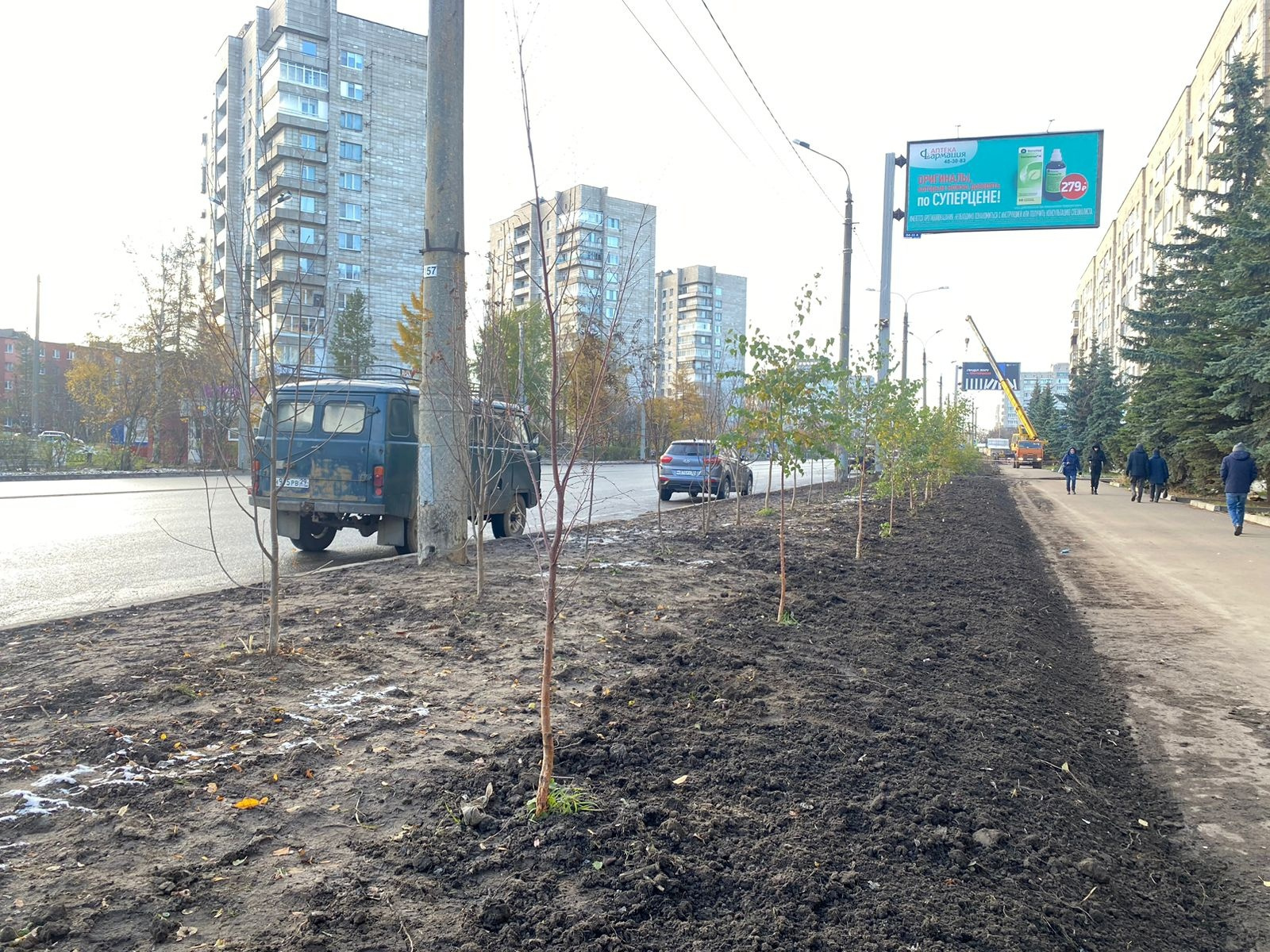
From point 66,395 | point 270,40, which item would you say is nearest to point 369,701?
point 270,40

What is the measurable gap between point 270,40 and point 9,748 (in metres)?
61.8

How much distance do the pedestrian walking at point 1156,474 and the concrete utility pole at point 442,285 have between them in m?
22.2

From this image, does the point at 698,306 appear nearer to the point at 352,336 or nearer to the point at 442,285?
the point at 352,336

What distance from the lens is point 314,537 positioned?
10766 mm

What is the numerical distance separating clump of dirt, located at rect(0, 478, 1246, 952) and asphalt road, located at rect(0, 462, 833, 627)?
3.08 feet

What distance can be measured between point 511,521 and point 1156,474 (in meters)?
19.9

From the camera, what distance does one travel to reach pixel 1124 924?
8.85 ft

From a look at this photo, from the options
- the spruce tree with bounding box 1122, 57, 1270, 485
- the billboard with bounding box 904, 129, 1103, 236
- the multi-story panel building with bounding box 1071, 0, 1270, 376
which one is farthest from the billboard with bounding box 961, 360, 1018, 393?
the billboard with bounding box 904, 129, 1103, 236

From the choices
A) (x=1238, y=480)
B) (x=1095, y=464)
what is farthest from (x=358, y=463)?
(x=1095, y=464)

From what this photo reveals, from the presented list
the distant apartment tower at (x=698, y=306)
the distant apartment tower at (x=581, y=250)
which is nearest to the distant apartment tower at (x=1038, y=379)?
the distant apartment tower at (x=698, y=306)

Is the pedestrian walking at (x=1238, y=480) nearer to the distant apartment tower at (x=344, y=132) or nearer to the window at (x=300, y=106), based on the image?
the distant apartment tower at (x=344, y=132)

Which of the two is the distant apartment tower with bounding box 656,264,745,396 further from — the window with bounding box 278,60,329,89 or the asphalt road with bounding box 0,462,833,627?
the asphalt road with bounding box 0,462,833,627

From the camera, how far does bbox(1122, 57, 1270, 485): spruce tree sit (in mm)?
19578

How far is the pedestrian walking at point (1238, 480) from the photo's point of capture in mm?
15156
